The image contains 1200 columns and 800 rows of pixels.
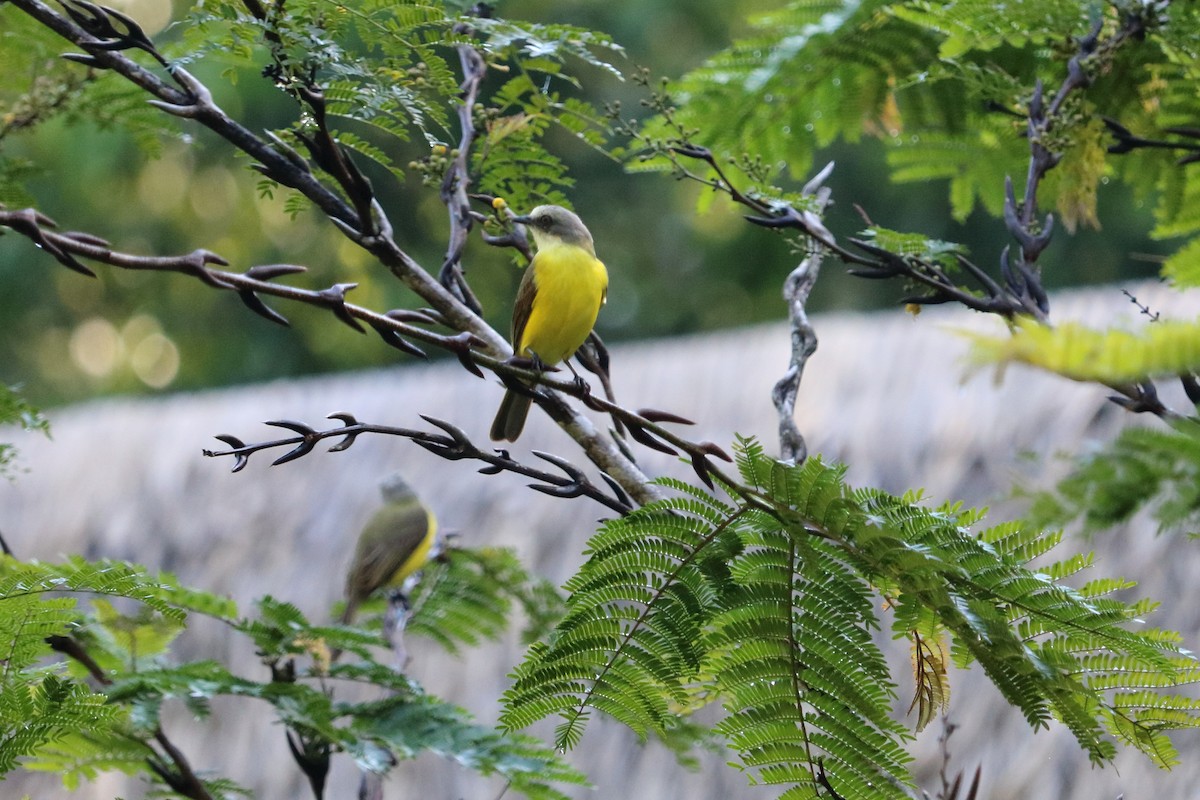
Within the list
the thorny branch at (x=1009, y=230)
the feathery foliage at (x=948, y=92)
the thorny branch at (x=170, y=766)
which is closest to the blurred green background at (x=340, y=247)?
the feathery foliage at (x=948, y=92)

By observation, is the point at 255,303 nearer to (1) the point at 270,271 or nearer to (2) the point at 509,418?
(1) the point at 270,271

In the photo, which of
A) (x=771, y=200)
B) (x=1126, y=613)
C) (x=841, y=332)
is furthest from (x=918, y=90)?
(x=841, y=332)

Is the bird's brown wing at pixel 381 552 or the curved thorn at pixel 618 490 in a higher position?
the curved thorn at pixel 618 490

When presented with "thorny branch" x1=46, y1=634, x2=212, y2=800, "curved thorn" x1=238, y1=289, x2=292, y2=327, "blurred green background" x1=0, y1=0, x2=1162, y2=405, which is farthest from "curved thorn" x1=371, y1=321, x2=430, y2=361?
"blurred green background" x1=0, y1=0, x2=1162, y2=405

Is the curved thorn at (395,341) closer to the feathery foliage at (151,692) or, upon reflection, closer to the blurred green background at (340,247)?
the feathery foliage at (151,692)

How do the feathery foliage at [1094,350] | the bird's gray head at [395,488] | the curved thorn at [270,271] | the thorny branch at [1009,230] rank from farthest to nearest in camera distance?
the bird's gray head at [395,488] → the thorny branch at [1009,230] → the curved thorn at [270,271] → the feathery foliage at [1094,350]

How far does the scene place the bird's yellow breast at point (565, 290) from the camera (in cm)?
309

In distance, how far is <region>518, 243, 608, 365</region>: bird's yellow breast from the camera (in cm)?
309


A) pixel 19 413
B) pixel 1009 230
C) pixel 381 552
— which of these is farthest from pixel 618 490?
pixel 381 552

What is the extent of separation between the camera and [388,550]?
4266 mm

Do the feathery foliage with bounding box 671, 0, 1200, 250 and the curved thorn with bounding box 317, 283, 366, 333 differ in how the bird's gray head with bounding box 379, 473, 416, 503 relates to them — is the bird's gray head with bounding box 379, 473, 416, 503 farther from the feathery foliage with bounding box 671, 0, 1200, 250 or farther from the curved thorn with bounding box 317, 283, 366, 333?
the curved thorn with bounding box 317, 283, 366, 333

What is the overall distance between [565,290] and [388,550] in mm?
1569

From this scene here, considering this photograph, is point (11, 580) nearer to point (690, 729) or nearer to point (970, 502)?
point (690, 729)

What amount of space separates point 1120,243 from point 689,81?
10.2 m
